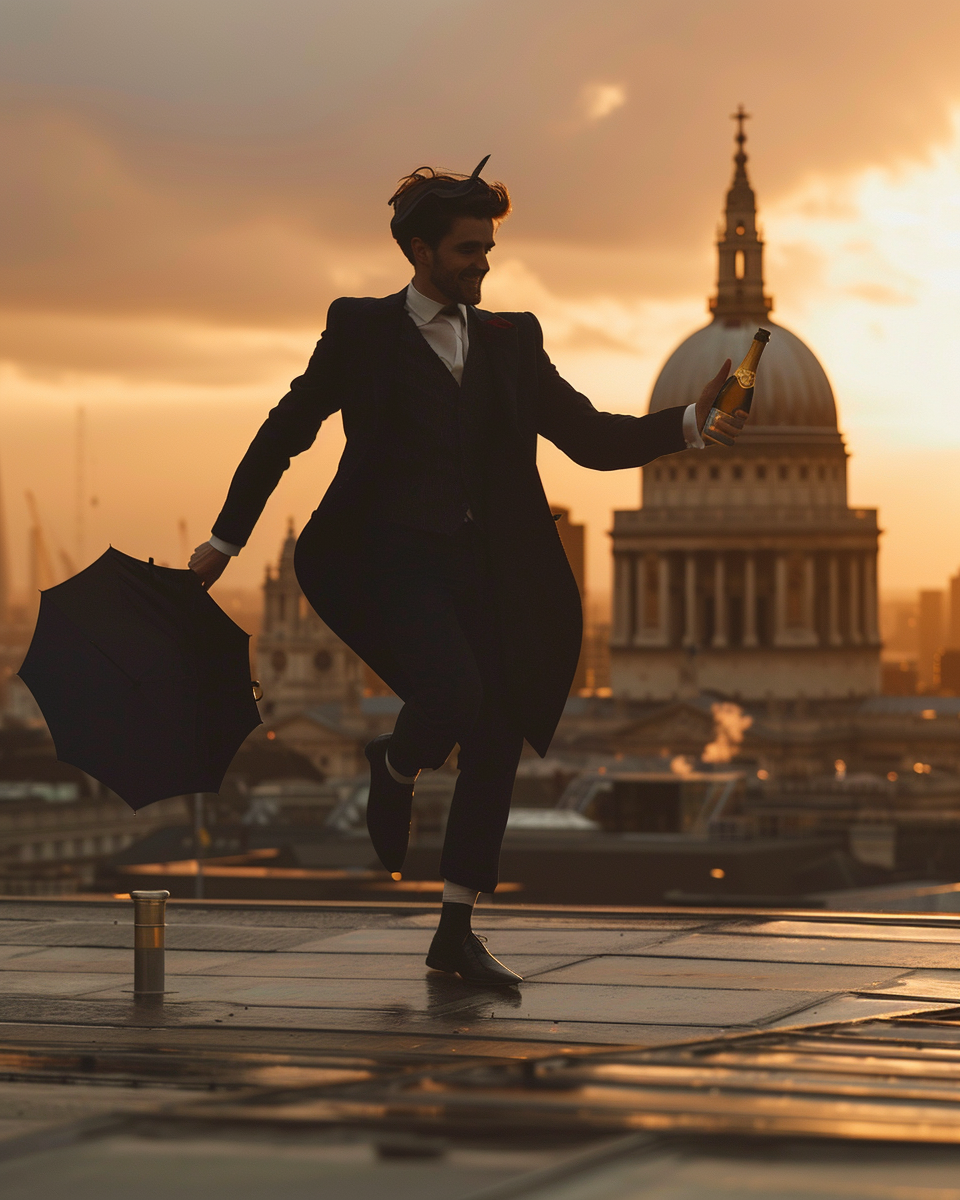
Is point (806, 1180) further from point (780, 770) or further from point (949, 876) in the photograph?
point (780, 770)

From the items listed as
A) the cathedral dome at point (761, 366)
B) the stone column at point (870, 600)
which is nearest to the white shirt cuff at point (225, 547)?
the cathedral dome at point (761, 366)

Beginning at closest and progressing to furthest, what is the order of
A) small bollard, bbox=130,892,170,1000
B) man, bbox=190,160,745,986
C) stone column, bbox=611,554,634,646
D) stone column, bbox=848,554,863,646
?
small bollard, bbox=130,892,170,1000 → man, bbox=190,160,745,986 → stone column, bbox=848,554,863,646 → stone column, bbox=611,554,634,646

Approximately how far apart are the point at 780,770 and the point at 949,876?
4806 centimetres

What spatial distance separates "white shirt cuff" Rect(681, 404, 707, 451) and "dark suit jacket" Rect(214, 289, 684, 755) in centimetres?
3

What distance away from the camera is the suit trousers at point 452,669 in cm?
658

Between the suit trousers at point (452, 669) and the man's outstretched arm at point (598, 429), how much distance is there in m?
0.55

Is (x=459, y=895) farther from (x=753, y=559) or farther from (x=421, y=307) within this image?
(x=753, y=559)

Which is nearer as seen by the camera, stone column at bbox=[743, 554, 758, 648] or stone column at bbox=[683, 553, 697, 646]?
→ stone column at bbox=[743, 554, 758, 648]

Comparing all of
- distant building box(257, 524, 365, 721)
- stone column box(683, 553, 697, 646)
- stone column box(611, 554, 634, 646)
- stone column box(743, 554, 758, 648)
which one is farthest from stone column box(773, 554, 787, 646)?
distant building box(257, 524, 365, 721)

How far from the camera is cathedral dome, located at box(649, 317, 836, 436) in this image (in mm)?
134250

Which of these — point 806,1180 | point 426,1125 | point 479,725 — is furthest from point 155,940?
point 806,1180

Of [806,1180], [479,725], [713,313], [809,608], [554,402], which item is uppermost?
[713,313]

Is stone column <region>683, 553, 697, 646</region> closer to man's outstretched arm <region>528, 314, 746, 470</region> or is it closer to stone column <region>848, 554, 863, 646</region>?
stone column <region>848, 554, 863, 646</region>

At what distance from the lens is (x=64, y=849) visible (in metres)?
104
